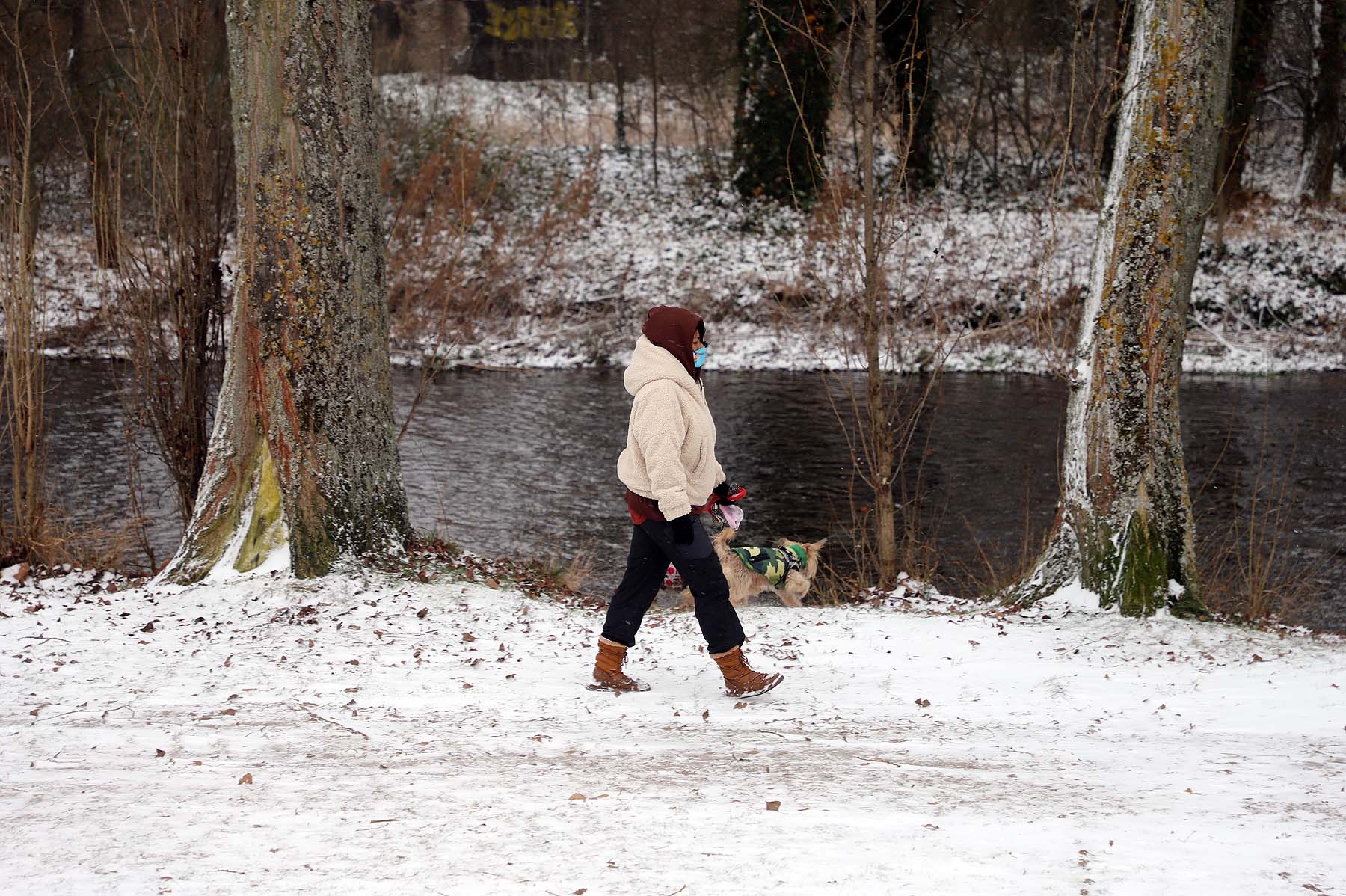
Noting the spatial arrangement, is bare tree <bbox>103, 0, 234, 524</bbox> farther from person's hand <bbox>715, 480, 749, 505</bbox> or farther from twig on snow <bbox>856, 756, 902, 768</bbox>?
twig on snow <bbox>856, 756, 902, 768</bbox>

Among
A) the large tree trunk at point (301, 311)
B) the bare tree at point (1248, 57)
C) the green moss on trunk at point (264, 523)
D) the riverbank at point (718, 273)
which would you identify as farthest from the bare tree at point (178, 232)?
the bare tree at point (1248, 57)

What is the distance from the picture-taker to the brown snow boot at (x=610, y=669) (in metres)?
5.80

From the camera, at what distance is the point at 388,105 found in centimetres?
3020

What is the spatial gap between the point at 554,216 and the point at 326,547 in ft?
70.6

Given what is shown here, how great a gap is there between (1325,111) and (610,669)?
2947 centimetres

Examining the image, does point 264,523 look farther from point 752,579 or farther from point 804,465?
point 804,465

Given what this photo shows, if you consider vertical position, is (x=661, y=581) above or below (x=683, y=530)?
below

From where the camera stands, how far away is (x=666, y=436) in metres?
5.23

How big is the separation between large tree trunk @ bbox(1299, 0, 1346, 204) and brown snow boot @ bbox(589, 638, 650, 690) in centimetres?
2859

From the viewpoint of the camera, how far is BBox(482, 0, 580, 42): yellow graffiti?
126 ft

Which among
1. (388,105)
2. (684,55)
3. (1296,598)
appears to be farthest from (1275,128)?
(1296,598)

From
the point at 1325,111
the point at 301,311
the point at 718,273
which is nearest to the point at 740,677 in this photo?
the point at 301,311

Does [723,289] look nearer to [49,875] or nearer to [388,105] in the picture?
[388,105]

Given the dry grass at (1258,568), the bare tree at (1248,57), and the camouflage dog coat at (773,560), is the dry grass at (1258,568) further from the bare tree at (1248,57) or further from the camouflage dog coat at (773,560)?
the bare tree at (1248,57)
